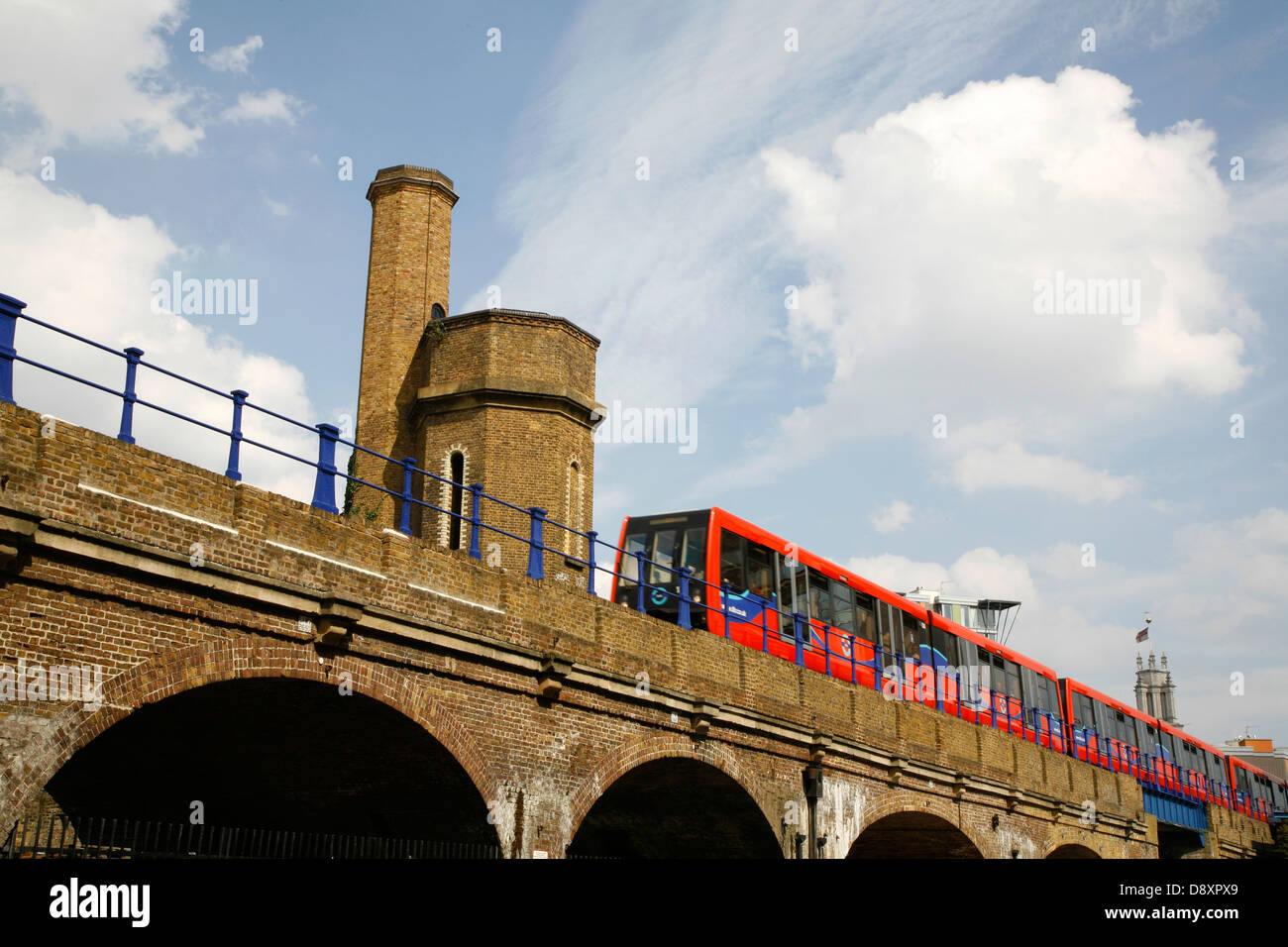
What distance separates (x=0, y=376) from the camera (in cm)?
820

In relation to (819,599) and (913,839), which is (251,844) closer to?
(819,599)

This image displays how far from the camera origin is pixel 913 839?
22328 mm

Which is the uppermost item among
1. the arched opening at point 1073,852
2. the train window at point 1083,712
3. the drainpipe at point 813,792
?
the train window at point 1083,712

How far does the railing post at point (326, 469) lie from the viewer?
34.3ft

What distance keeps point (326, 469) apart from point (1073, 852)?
22944 mm

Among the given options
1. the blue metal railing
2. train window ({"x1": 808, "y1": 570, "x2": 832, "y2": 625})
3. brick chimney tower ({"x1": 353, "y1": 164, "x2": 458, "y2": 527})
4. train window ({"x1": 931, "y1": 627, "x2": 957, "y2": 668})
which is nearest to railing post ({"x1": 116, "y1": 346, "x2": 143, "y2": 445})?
the blue metal railing

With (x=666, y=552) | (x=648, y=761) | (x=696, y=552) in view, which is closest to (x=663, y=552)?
(x=666, y=552)

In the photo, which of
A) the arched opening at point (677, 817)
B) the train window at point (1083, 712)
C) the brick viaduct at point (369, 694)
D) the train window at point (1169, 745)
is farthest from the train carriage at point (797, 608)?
the train window at point (1169, 745)

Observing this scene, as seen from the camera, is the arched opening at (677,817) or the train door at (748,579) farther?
the train door at (748,579)

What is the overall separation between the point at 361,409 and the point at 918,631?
13.2m

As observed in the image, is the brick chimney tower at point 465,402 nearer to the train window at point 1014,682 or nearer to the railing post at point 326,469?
the train window at point 1014,682

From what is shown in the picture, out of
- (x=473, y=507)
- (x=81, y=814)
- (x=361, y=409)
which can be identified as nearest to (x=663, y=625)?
(x=81, y=814)

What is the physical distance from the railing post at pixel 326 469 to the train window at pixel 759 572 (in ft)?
33.2
